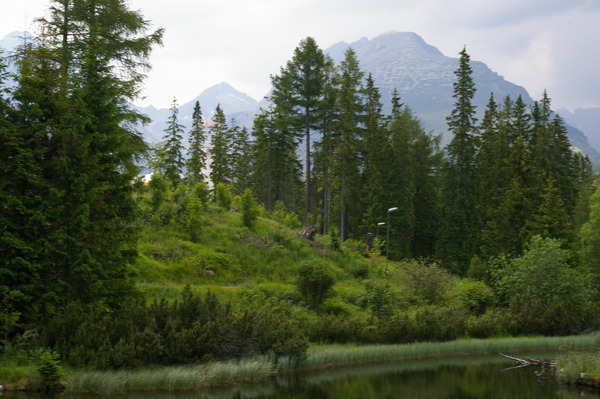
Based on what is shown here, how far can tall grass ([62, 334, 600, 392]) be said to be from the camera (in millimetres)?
16375

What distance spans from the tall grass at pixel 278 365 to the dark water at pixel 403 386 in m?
0.48

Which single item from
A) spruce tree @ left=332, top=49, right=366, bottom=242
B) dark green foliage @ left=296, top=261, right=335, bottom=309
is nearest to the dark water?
dark green foliage @ left=296, top=261, right=335, bottom=309

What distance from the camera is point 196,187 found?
3775 centimetres

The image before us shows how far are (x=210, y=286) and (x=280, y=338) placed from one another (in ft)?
26.3

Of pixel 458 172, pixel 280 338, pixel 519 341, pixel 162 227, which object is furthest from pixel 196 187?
pixel 458 172

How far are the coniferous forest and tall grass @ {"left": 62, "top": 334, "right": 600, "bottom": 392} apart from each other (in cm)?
76

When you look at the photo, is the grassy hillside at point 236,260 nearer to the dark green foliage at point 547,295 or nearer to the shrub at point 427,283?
the shrub at point 427,283

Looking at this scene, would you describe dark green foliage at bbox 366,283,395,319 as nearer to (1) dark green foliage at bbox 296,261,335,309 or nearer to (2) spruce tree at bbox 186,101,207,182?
(1) dark green foliage at bbox 296,261,335,309

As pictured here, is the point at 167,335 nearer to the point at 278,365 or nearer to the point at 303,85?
the point at 278,365

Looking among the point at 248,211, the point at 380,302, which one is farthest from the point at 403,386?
the point at 248,211

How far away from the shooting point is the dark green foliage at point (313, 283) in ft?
92.6

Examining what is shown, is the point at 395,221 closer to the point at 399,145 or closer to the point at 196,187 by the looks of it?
the point at 399,145

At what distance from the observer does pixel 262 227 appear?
38.2 metres

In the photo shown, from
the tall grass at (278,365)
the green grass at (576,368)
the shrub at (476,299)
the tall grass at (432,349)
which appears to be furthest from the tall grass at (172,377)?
the shrub at (476,299)
